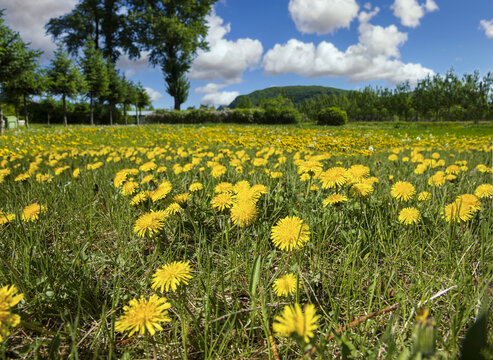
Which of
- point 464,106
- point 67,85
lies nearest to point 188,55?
point 67,85

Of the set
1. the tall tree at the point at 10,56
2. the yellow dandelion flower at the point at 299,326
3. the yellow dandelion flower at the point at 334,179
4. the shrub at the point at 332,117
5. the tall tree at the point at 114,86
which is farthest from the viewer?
the tall tree at the point at 114,86

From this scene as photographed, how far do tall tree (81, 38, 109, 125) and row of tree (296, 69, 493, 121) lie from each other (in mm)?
39140

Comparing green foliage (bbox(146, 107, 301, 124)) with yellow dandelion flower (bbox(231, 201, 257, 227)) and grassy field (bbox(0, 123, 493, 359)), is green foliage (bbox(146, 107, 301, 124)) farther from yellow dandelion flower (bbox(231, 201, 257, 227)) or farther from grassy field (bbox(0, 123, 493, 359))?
yellow dandelion flower (bbox(231, 201, 257, 227))

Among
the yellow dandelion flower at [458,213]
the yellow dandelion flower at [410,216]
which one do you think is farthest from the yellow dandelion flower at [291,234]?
the yellow dandelion flower at [458,213]

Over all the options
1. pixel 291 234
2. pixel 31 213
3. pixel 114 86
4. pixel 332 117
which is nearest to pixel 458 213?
pixel 291 234

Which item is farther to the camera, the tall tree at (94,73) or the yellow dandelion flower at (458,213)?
the tall tree at (94,73)

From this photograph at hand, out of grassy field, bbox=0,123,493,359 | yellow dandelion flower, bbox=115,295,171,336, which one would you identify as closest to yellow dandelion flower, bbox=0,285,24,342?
grassy field, bbox=0,123,493,359

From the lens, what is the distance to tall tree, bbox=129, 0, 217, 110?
23.8 meters

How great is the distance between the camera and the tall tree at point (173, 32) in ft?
78.0

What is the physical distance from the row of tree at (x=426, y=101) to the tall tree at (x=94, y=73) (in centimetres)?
3914

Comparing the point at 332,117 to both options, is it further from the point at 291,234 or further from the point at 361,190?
the point at 291,234

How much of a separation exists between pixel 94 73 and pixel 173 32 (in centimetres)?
802

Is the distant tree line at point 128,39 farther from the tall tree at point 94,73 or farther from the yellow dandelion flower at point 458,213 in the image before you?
the yellow dandelion flower at point 458,213

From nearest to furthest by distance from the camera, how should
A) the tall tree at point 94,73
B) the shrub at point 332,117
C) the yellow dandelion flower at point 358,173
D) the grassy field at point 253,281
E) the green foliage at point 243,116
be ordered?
1. the grassy field at point 253,281
2. the yellow dandelion flower at point 358,173
3. the green foliage at point 243,116
4. the shrub at point 332,117
5. the tall tree at point 94,73
